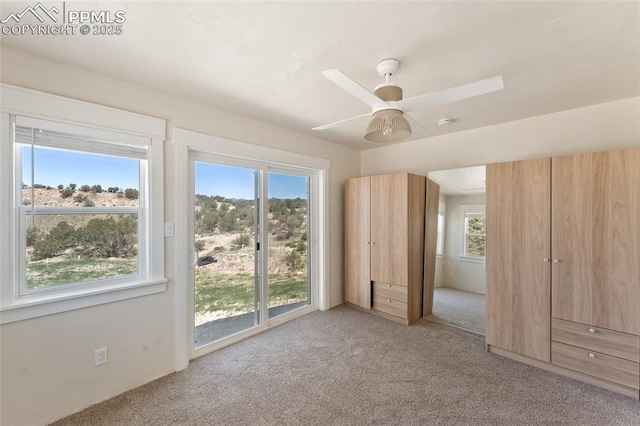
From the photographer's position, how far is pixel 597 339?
2.08 m

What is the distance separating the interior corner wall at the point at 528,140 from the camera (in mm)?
2363

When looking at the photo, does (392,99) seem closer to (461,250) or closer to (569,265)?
(569,265)

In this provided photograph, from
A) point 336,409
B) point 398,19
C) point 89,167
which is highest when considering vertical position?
point 398,19

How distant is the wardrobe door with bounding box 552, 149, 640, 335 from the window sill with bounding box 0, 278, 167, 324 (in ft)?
11.2

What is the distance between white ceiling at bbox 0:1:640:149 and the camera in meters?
1.32

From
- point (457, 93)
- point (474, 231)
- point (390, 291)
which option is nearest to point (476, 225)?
point (474, 231)

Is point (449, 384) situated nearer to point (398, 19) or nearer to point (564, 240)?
point (564, 240)

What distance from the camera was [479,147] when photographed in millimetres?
3148

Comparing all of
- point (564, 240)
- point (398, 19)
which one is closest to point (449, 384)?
point (564, 240)

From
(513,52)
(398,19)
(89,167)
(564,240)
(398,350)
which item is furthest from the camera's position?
(398,350)

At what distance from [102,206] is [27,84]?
0.87m

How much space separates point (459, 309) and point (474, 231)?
98 cm

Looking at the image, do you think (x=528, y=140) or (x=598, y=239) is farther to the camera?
(x=528, y=140)

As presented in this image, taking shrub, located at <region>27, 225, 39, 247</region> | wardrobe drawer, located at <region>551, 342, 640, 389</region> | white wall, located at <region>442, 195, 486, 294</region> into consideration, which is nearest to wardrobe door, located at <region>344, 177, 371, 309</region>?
white wall, located at <region>442, 195, 486, 294</region>
